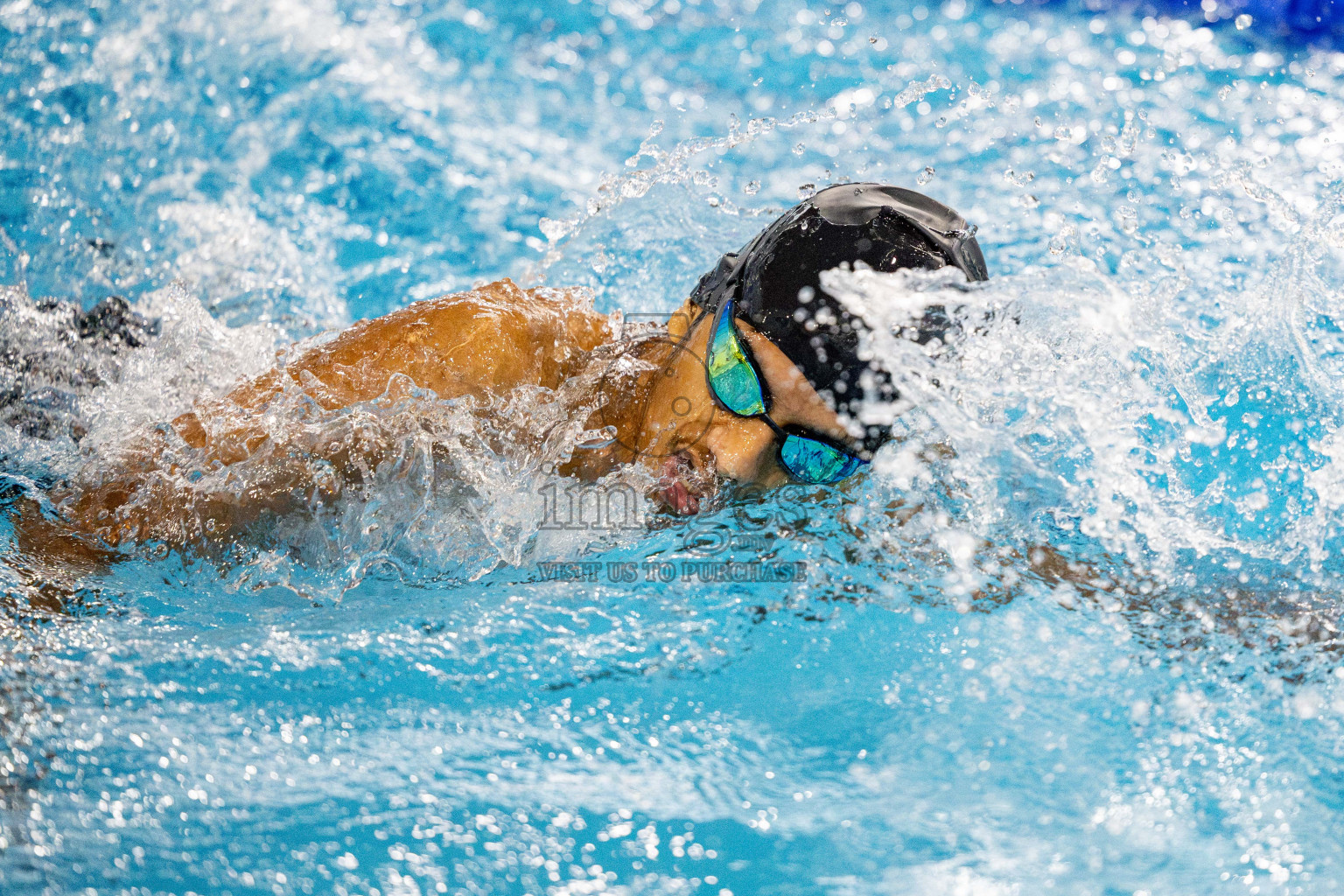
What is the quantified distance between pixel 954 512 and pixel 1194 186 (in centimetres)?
269

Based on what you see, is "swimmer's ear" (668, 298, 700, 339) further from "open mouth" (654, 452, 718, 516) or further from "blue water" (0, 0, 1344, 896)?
"blue water" (0, 0, 1344, 896)

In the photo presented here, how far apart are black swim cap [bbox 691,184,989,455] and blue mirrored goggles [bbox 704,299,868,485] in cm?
5

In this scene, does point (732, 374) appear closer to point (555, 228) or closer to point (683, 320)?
point (683, 320)

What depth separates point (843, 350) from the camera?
1.92 metres

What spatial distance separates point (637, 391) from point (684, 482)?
244mm

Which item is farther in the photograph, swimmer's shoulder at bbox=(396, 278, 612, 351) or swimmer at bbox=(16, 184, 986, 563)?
swimmer's shoulder at bbox=(396, 278, 612, 351)

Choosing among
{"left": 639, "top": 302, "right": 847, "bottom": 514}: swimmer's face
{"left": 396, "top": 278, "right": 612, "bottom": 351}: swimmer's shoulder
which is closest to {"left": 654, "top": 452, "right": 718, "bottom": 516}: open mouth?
{"left": 639, "top": 302, "right": 847, "bottom": 514}: swimmer's face

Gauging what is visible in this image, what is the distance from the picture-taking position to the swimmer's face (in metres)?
1.99

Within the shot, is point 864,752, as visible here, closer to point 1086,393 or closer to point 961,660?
point 961,660

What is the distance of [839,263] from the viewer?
1.94 meters

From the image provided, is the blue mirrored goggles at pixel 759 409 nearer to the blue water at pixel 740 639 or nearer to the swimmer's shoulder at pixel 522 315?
the blue water at pixel 740 639

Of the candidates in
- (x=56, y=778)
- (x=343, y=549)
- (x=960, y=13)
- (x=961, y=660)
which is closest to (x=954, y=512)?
(x=961, y=660)

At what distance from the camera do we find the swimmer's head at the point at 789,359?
1.93 meters

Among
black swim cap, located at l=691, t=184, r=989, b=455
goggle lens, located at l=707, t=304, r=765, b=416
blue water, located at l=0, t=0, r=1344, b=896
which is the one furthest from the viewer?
goggle lens, located at l=707, t=304, r=765, b=416
